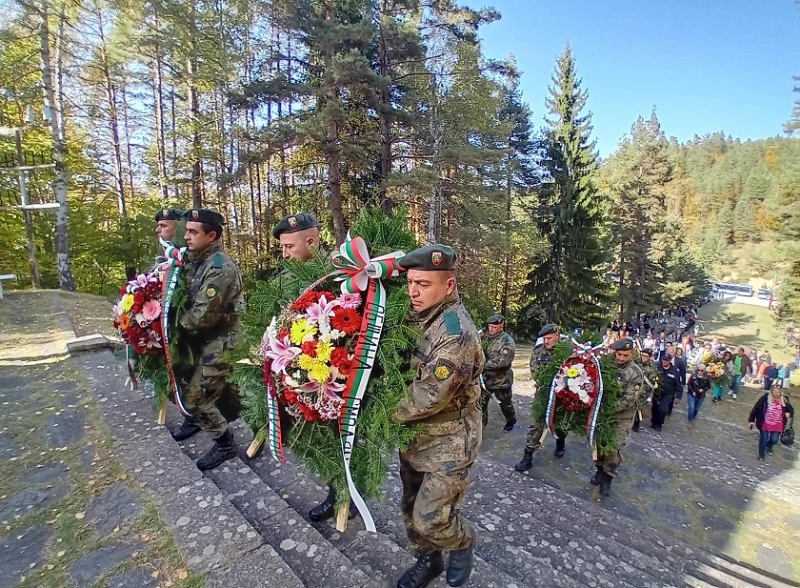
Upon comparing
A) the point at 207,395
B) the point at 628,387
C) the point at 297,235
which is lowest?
the point at 628,387

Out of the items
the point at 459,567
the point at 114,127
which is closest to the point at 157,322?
the point at 459,567

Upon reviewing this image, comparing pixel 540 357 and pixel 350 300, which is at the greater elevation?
pixel 350 300

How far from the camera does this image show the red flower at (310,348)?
A: 236 cm

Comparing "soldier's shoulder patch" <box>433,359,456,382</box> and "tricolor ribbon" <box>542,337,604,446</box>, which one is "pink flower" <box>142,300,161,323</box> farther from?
"tricolor ribbon" <box>542,337,604,446</box>

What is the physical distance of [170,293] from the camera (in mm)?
3768

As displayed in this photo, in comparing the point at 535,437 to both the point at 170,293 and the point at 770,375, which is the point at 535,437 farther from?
the point at 770,375

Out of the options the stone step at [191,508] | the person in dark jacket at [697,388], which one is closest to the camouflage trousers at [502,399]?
the stone step at [191,508]

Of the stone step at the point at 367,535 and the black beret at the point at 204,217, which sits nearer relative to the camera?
the stone step at the point at 367,535

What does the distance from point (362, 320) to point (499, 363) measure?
17.2 feet

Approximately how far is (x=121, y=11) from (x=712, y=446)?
20.6 meters

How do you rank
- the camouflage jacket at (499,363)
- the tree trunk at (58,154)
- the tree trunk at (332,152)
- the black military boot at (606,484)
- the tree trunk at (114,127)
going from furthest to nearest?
1. the tree trunk at (114,127)
2. the tree trunk at (332,152)
3. the tree trunk at (58,154)
4. the camouflage jacket at (499,363)
5. the black military boot at (606,484)

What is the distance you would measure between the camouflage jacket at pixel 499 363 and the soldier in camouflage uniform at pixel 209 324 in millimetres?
4565

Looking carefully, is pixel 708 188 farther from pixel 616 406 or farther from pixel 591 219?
pixel 616 406

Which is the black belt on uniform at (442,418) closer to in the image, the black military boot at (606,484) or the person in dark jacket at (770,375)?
the black military boot at (606,484)
